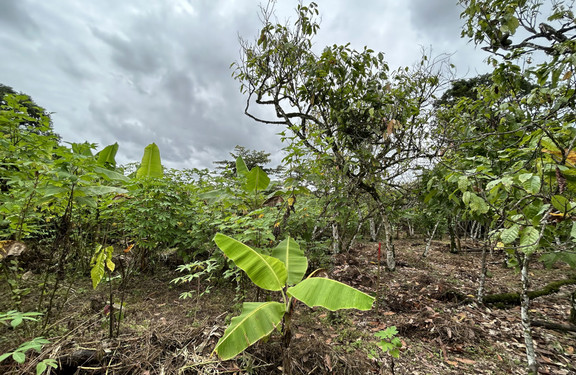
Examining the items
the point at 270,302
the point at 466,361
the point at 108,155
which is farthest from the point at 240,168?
the point at 466,361

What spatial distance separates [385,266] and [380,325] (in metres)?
3.17

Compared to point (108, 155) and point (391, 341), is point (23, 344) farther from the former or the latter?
point (391, 341)

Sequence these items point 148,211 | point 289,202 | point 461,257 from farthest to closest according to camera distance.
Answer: point 461,257 → point 148,211 → point 289,202

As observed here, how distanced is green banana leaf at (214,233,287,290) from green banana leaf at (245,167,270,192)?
1.13 metres

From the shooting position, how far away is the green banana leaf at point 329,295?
5.42 ft

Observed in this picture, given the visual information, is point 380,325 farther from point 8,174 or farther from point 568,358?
point 8,174

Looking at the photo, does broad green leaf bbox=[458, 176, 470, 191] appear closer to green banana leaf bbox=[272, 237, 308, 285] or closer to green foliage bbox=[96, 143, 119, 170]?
green banana leaf bbox=[272, 237, 308, 285]

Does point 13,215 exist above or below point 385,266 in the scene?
above

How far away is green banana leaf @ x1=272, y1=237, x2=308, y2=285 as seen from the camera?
2241 mm

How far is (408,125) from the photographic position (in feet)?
18.6

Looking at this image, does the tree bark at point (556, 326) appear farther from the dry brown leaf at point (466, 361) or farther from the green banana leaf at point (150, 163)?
the green banana leaf at point (150, 163)

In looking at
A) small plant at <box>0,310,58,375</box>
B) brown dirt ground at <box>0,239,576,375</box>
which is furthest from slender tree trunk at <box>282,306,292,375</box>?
small plant at <box>0,310,58,375</box>

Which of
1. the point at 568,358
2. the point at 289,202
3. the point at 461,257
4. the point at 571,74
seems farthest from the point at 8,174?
the point at 461,257

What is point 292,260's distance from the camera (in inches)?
95.9
